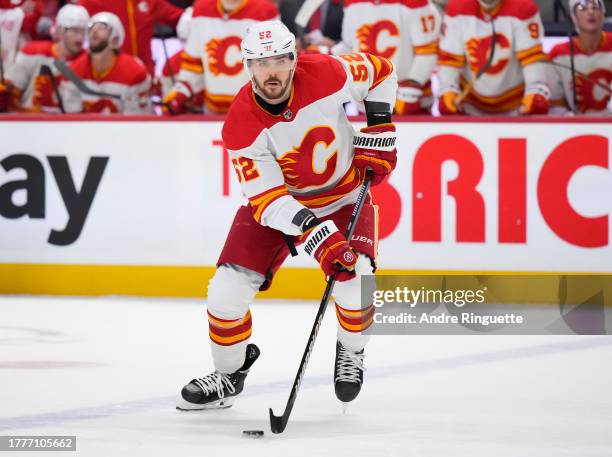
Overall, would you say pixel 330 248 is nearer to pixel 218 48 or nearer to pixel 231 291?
pixel 231 291

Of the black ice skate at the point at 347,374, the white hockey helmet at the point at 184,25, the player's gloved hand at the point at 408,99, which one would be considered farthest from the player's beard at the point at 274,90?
the white hockey helmet at the point at 184,25

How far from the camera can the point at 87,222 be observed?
6.36 m

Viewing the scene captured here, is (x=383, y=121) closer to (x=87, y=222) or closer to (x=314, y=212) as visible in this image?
(x=314, y=212)

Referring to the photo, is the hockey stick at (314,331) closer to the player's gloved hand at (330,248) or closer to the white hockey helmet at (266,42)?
the player's gloved hand at (330,248)

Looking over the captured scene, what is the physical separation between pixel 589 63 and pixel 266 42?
3.02 m

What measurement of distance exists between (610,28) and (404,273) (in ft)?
5.75

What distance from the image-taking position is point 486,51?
6.24 m

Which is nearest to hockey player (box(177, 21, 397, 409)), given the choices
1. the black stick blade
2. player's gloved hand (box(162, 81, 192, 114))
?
the black stick blade

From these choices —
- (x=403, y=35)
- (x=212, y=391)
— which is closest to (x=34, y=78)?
(x=403, y=35)

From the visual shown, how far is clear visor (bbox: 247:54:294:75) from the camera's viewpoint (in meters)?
3.65

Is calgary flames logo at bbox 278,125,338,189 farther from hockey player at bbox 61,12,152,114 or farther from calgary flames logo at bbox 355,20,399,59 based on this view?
hockey player at bbox 61,12,152,114

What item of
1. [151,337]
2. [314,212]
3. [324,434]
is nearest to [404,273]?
[151,337]

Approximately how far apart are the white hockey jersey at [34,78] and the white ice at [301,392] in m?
1.53

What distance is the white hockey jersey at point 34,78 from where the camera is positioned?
688cm
